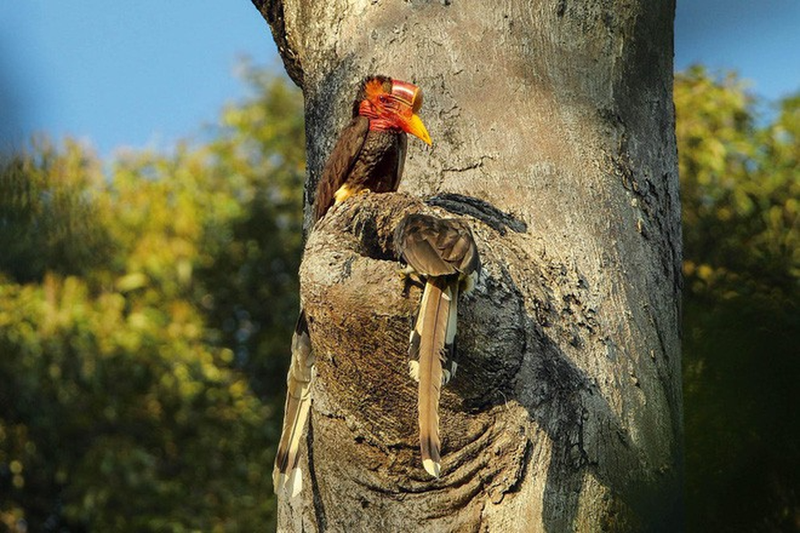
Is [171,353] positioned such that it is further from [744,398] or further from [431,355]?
[744,398]

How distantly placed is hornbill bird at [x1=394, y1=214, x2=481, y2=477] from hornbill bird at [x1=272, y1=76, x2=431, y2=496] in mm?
300

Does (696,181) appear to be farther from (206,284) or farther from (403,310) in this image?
(206,284)

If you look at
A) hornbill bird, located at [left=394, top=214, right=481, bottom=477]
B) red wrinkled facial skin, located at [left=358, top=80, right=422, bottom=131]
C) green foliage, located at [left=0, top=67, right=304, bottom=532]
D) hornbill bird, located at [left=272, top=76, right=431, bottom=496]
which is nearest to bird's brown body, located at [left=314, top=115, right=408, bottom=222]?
hornbill bird, located at [left=272, top=76, right=431, bottom=496]

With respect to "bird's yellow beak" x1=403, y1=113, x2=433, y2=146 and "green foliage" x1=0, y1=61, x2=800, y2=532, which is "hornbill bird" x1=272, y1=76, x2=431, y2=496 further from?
"green foliage" x1=0, y1=61, x2=800, y2=532

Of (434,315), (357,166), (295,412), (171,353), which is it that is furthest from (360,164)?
(171,353)

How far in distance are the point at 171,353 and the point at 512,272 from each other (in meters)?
4.54

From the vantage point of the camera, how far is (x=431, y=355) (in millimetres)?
1451

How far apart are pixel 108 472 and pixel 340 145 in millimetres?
3817

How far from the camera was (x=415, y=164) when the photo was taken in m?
2.04

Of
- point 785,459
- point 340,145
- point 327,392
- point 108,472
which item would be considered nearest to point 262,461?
point 108,472

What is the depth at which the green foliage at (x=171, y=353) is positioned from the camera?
5539 mm

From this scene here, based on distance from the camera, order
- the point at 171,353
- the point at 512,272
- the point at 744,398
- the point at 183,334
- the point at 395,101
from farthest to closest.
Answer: the point at 183,334, the point at 171,353, the point at 395,101, the point at 512,272, the point at 744,398

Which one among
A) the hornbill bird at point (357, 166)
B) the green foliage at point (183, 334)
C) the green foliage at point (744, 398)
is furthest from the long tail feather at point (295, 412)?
the green foliage at point (183, 334)

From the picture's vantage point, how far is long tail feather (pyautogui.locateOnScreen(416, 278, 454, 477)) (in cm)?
145
